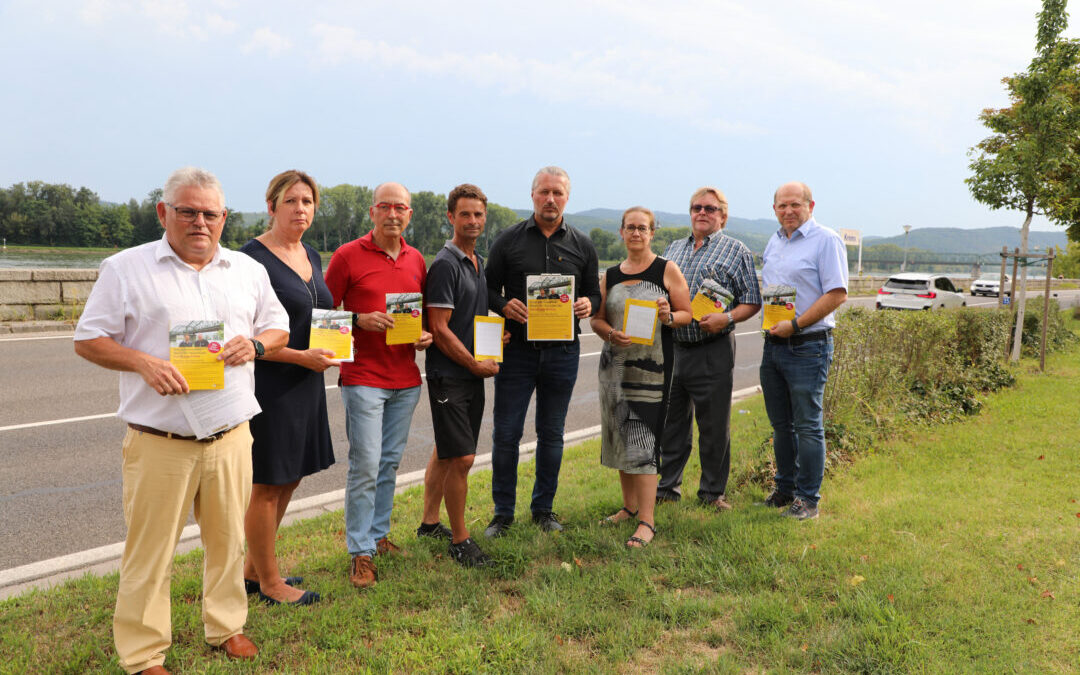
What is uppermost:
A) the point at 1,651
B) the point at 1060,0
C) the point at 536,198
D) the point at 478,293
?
the point at 1060,0

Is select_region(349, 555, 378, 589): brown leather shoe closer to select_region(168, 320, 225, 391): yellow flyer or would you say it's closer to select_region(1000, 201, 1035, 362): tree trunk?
select_region(168, 320, 225, 391): yellow flyer

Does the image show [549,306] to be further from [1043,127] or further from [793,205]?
[1043,127]

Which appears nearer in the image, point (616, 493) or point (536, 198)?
point (536, 198)

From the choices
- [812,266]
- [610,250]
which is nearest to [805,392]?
[812,266]

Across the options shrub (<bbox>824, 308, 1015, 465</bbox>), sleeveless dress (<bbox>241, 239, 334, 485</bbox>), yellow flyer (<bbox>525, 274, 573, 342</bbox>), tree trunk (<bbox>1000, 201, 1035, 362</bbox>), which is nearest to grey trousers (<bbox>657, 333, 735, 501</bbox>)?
yellow flyer (<bbox>525, 274, 573, 342</bbox>)

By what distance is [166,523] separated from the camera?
2.61m

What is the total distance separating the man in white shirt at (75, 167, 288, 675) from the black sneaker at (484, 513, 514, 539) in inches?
63.0

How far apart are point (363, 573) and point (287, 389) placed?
43.2 inches

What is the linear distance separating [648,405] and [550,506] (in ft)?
3.09

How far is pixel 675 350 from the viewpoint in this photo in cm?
477

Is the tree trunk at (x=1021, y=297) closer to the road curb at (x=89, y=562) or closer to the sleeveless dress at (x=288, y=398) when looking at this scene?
the road curb at (x=89, y=562)

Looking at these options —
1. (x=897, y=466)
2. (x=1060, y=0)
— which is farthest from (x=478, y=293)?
(x=1060, y=0)

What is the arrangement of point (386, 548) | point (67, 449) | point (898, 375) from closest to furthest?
point (386, 548) → point (67, 449) → point (898, 375)

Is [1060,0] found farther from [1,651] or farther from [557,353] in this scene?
[1,651]
